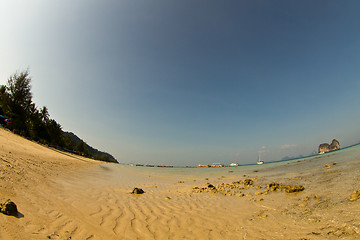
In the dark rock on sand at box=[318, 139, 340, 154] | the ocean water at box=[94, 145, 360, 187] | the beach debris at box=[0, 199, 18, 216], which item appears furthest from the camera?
the dark rock on sand at box=[318, 139, 340, 154]

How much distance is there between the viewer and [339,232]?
11.6ft

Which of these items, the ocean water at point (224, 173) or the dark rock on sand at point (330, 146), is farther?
the dark rock on sand at point (330, 146)

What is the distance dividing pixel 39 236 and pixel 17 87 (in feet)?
156

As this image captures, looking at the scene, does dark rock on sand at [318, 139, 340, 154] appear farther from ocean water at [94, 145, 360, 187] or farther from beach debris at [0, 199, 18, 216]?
beach debris at [0, 199, 18, 216]

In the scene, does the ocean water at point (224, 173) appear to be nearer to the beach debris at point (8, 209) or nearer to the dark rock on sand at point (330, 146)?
the beach debris at point (8, 209)

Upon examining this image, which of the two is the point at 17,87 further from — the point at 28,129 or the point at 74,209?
the point at 74,209

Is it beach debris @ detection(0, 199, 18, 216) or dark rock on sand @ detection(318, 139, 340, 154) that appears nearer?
beach debris @ detection(0, 199, 18, 216)

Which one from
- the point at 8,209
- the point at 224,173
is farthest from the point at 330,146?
the point at 8,209

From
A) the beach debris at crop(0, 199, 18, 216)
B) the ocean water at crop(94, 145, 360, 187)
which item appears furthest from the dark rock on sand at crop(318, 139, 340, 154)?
the beach debris at crop(0, 199, 18, 216)

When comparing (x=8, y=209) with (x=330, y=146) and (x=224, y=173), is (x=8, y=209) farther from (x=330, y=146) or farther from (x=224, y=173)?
(x=330, y=146)

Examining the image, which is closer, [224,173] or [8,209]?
[8,209]

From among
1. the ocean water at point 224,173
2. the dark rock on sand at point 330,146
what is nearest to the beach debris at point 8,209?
the ocean water at point 224,173

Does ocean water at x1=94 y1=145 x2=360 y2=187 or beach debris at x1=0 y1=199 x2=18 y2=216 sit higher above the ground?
beach debris at x1=0 y1=199 x2=18 y2=216

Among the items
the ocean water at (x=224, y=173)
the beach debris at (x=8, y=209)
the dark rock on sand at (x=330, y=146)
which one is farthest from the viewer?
the dark rock on sand at (x=330, y=146)
